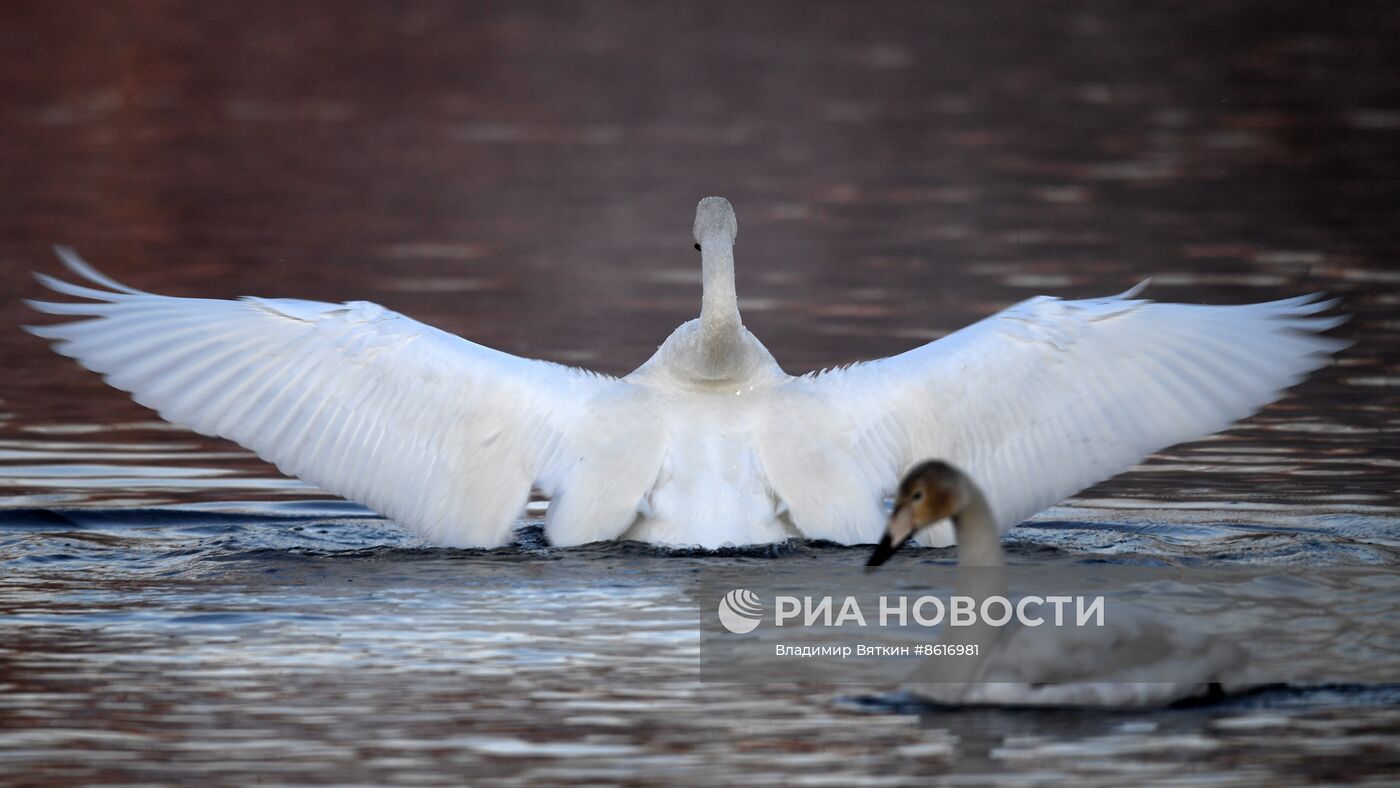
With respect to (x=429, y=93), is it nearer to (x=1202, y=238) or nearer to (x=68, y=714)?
(x=1202, y=238)

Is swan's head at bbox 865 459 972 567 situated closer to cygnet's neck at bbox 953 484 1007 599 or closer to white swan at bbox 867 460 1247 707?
cygnet's neck at bbox 953 484 1007 599

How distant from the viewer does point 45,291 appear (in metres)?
17.5

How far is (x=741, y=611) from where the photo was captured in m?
8.83

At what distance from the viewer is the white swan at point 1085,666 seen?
7457mm

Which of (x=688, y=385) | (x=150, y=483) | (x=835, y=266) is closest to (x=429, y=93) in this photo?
(x=835, y=266)

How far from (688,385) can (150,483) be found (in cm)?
319

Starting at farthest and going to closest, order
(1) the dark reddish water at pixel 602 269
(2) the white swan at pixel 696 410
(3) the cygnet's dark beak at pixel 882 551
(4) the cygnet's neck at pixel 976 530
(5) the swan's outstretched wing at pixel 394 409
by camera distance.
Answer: (5) the swan's outstretched wing at pixel 394 409 → (2) the white swan at pixel 696 410 → (4) the cygnet's neck at pixel 976 530 → (3) the cygnet's dark beak at pixel 882 551 → (1) the dark reddish water at pixel 602 269

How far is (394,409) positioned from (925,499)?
307 centimetres

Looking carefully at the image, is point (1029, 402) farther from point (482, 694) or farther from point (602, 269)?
point (602, 269)

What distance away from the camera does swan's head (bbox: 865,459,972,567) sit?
25.7ft

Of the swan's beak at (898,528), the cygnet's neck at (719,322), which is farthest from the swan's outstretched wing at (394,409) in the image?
the swan's beak at (898,528)

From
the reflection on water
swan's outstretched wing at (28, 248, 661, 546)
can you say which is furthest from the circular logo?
swan's outstretched wing at (28, 248, 661, 546)

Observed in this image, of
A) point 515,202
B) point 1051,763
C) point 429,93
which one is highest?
point 429,93

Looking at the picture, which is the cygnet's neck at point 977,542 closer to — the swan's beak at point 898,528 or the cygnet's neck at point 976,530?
the cygnet's neck at point 976,530
